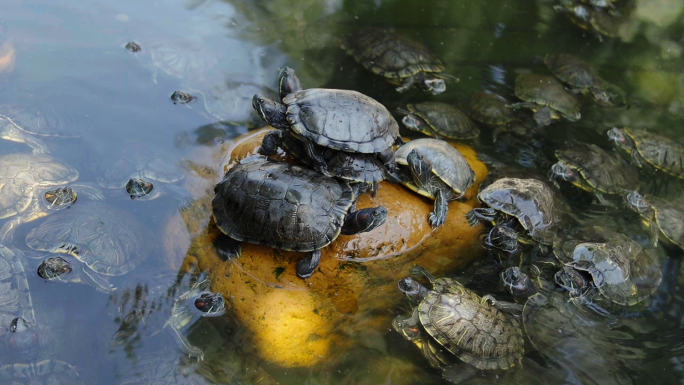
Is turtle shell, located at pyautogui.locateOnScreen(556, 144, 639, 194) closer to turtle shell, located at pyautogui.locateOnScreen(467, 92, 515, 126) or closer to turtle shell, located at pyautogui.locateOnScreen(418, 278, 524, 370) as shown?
turtle shell, located at pyautogui.locateOnScreen(467, 92, 515, 126)

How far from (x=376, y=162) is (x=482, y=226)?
4.93 feet

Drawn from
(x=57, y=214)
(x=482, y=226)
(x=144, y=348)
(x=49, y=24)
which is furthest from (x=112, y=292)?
(x=49, y=24)

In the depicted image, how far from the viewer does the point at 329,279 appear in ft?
13.1

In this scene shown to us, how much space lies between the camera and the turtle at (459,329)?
3.78 m

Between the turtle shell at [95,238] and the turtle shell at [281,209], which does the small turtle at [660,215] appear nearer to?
the turtle shell at [281,209]

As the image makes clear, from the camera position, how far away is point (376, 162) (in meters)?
4.21

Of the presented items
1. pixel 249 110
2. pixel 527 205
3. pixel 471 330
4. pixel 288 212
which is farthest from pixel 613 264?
pixel 249 110

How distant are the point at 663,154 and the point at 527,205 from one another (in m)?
2.96

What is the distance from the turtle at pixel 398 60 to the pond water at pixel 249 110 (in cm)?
14

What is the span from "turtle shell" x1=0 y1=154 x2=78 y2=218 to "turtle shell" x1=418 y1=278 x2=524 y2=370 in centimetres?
379

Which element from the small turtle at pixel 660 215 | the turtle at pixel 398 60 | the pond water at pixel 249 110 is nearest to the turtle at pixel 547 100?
the pond water at pixel 249 110

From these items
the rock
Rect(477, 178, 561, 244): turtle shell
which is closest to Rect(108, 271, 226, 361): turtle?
the rock

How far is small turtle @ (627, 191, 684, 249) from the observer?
17.2ft

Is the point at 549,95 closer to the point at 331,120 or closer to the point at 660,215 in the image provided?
the point at 660,215
